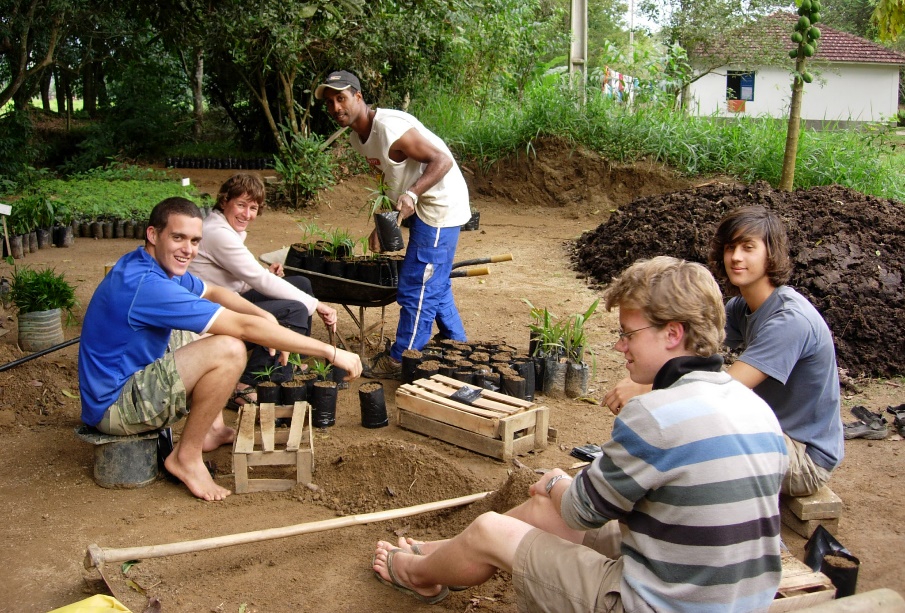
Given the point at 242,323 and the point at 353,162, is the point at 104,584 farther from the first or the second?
the point at 353,162

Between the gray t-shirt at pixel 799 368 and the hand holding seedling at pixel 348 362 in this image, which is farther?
the hand holding seedling at pixel 348 362

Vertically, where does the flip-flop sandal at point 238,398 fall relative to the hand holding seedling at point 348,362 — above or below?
below

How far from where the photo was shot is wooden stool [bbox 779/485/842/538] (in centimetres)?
329

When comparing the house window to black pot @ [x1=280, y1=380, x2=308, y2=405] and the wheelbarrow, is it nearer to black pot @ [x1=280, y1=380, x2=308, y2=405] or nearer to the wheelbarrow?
the wheelbarrow

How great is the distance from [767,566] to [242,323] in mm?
2376

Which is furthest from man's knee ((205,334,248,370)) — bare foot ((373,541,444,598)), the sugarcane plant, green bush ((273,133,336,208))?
green bush ((273,133,336,208))

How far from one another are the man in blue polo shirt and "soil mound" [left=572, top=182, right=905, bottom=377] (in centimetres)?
437

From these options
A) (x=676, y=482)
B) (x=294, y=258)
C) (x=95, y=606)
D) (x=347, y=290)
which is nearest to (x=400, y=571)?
(x=95, y=606)

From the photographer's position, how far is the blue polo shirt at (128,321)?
3465mm

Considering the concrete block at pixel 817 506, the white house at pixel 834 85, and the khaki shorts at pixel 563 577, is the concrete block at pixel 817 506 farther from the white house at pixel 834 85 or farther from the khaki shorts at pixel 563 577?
the white house at pixel 834 85

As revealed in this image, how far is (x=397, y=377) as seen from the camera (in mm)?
5473

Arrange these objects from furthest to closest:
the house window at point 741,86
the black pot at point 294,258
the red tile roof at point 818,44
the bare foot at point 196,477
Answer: the house window at point 741,86 < the red tile roof at point 818,44 < the black pot at point 294,258 < the bare foot at point 196,477

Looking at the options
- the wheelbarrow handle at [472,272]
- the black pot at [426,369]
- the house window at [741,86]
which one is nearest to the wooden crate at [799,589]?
the black pot at [426,369]

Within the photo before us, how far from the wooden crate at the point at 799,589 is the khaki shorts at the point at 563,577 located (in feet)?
1.85
